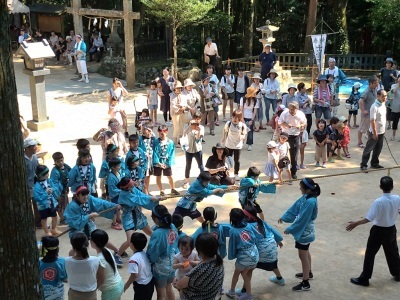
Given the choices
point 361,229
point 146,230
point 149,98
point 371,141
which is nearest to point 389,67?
point 371,141

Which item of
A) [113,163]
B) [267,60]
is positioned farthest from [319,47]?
[113,163]

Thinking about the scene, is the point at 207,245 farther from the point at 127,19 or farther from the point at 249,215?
the point at 127,19

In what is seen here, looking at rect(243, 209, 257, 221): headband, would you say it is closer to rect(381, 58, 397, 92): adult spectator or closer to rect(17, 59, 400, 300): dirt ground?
rect(17, 59, 400, 300): dirt ground

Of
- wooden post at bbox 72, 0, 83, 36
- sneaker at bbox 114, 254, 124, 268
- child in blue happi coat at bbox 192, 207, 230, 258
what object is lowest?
sneaker at bbox 114, 254, 124, 268

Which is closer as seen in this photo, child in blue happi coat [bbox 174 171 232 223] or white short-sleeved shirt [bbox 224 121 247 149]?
child in blue happi coat [bbox 174 171 232 223]

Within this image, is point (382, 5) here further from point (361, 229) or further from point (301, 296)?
point (301, 296)

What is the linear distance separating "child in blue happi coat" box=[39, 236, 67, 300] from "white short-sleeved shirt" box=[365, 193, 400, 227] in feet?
12.0

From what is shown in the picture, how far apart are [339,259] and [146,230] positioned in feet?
8.70

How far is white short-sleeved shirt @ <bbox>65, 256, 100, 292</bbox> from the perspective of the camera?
518 centimetres

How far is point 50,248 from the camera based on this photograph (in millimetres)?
5203

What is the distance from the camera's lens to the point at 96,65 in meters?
22.9

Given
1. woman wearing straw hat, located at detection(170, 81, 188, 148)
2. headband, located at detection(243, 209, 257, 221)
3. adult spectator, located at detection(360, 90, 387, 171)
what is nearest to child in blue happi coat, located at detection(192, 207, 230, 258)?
headband, located at detection(243, 209, 257, 221)

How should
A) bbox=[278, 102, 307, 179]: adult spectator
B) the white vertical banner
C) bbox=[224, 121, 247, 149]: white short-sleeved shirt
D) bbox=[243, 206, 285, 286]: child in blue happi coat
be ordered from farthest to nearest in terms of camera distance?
the white vertical banner < bbox=[278, 102, 307, 179]: adult spectator < bbox=[224, 121, 247, 149]: white short-sleeved shirt < bbox=[243, 206, 285, 286]: child in blue happi coat

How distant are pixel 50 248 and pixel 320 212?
5.09 meters
